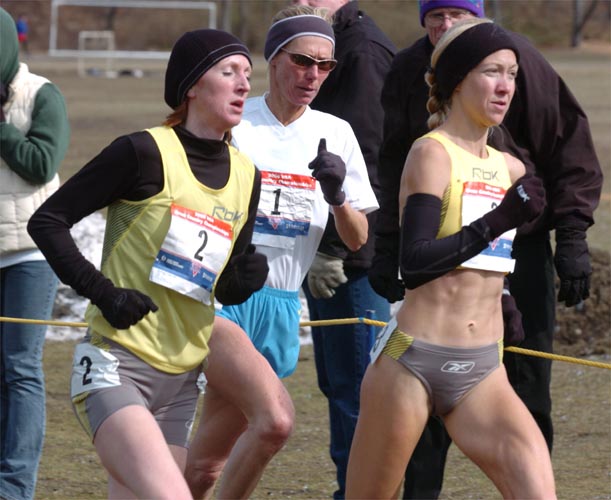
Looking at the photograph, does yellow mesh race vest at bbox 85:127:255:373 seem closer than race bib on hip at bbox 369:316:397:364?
Yes

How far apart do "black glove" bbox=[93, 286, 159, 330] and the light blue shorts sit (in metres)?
1.12

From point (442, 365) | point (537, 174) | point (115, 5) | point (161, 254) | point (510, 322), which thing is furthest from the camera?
point (115, 5)

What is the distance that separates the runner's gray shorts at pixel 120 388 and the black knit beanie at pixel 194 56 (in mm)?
819

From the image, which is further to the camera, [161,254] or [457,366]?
[457,366]

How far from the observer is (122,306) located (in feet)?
12.7

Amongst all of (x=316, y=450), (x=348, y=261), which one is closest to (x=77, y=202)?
(x=348, y=261)

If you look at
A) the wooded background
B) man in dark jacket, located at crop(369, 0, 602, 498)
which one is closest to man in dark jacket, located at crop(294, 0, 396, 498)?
man in dark jacket, located at crop(369, 0, 602, 498)

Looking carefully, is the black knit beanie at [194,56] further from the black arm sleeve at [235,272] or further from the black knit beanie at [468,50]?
the black knit beanie at [468,50]

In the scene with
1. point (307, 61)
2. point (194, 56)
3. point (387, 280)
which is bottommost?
point (387, 280)

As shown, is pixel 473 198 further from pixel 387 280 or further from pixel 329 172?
pixel 387 280

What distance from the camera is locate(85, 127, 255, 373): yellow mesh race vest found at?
13.3 feet

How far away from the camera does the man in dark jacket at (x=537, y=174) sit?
17.2ft

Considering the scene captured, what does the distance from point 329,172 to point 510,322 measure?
77cm

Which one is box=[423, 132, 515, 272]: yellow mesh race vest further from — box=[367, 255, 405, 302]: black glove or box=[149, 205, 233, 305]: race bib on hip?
box=[367, 255, 405, 302]: black glove
